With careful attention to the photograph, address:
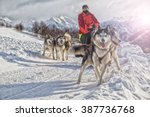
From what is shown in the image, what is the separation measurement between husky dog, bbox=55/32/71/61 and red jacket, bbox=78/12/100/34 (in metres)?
5.03

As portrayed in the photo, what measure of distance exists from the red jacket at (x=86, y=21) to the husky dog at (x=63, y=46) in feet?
16.5

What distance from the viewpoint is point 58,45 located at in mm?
16453

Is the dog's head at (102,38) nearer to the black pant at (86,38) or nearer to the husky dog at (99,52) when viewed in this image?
the husky dog at (99,52)

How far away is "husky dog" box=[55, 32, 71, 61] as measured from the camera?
15.3 meters

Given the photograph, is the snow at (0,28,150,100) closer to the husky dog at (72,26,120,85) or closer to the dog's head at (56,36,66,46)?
the husky dog at (72,26,120,85)

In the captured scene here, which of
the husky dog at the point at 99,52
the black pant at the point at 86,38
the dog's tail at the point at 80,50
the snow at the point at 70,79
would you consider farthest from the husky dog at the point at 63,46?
the husky dog at the point at 99,52

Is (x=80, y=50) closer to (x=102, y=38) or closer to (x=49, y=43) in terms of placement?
(x=102, y=38)

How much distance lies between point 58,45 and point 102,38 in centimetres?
771

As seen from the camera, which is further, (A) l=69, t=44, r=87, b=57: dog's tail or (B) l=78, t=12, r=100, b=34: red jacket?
(A) l=69, t=44, r=87, b=57: dog's tail

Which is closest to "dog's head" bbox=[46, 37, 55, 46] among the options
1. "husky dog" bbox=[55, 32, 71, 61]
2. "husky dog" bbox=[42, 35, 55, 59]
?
"husky dog" bbox=[42, 35, 55, 59]

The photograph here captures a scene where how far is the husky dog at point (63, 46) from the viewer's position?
15.3 m

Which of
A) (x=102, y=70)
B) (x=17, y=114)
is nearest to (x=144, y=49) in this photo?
(x=102, y=70)

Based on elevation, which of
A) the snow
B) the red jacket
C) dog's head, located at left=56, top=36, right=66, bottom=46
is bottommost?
the snow

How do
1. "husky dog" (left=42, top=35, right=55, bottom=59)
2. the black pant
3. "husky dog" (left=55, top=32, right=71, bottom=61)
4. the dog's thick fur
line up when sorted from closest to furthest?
the black pant < "husky dog" (left=55, top=32, right=71, bottom=61) < the dog's thick fur < "husky dog" (left=42, top=35, right=55, bottom=59)
